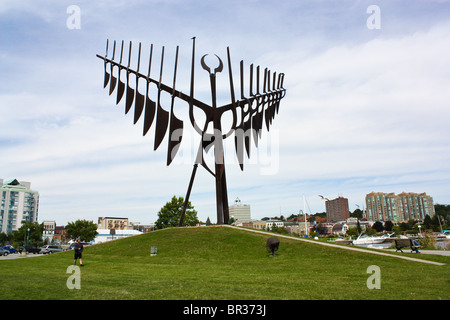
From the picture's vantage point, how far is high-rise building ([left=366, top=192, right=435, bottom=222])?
580 feet

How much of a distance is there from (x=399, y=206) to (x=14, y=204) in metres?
178

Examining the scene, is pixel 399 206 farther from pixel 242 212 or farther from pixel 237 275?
pixel 237 275

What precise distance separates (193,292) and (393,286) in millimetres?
5161

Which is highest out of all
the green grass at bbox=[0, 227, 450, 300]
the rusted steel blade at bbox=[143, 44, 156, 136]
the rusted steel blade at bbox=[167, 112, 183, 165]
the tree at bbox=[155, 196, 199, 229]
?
the rusted steel blade at bbox=[143, 44, 156, 136]

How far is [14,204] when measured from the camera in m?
114

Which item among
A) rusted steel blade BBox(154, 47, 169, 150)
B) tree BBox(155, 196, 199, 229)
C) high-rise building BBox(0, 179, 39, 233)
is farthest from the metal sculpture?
high-rise building BBox(0, 179, 39, 233)

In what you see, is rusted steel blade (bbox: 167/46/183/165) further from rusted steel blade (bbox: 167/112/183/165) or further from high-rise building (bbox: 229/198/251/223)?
high-rise building (bbox: 229/198/251/223)

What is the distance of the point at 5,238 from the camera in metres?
90.5

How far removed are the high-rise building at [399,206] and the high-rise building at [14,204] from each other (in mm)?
167310

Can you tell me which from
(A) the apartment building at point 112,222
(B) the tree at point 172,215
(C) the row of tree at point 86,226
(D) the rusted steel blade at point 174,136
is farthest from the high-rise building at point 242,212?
(D) the rusted steel blade at point 174,136

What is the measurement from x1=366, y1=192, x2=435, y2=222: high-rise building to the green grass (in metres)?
183

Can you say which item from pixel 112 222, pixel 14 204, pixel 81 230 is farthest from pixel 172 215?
pixel 112 222

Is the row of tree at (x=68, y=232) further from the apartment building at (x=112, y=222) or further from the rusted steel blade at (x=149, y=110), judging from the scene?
the apartment building at (x=112, y=222)
